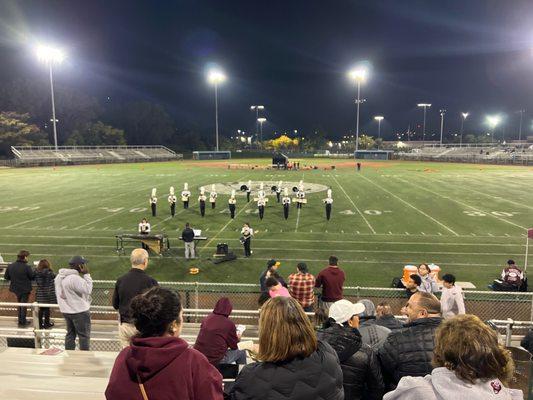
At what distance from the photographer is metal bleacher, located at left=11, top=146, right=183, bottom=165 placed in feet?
209

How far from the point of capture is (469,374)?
7.16ft

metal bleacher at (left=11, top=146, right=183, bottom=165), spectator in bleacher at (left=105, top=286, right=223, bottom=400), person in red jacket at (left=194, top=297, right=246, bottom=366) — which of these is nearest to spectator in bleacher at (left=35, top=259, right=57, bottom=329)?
person in red jacket at (left=194, top=297, right=246, bottom=366)

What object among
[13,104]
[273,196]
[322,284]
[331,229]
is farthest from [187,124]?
[322,284]

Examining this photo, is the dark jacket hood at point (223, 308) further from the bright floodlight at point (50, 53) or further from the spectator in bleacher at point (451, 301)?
the bright floodlight at point (50, 53)

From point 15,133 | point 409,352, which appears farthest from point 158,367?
point 15,133

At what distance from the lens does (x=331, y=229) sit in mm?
18469

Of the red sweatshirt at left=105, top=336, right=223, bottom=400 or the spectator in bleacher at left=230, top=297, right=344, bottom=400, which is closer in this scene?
the red sweatshirt at left=105, top=336, right=223, bottom=400

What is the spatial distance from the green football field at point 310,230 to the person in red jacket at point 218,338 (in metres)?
7.96

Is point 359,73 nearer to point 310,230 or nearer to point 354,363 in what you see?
point 310,230

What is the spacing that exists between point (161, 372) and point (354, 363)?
5.15 ft

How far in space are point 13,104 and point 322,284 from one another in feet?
296

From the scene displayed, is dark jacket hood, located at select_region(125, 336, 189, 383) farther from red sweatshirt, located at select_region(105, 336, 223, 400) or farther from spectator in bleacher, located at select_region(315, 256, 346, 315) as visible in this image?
spectator in bleacher, located at select_region(315, 256, 346, 315)

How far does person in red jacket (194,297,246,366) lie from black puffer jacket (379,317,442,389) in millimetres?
1641

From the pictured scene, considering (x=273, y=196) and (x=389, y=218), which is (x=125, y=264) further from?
(x=273, y=196)
